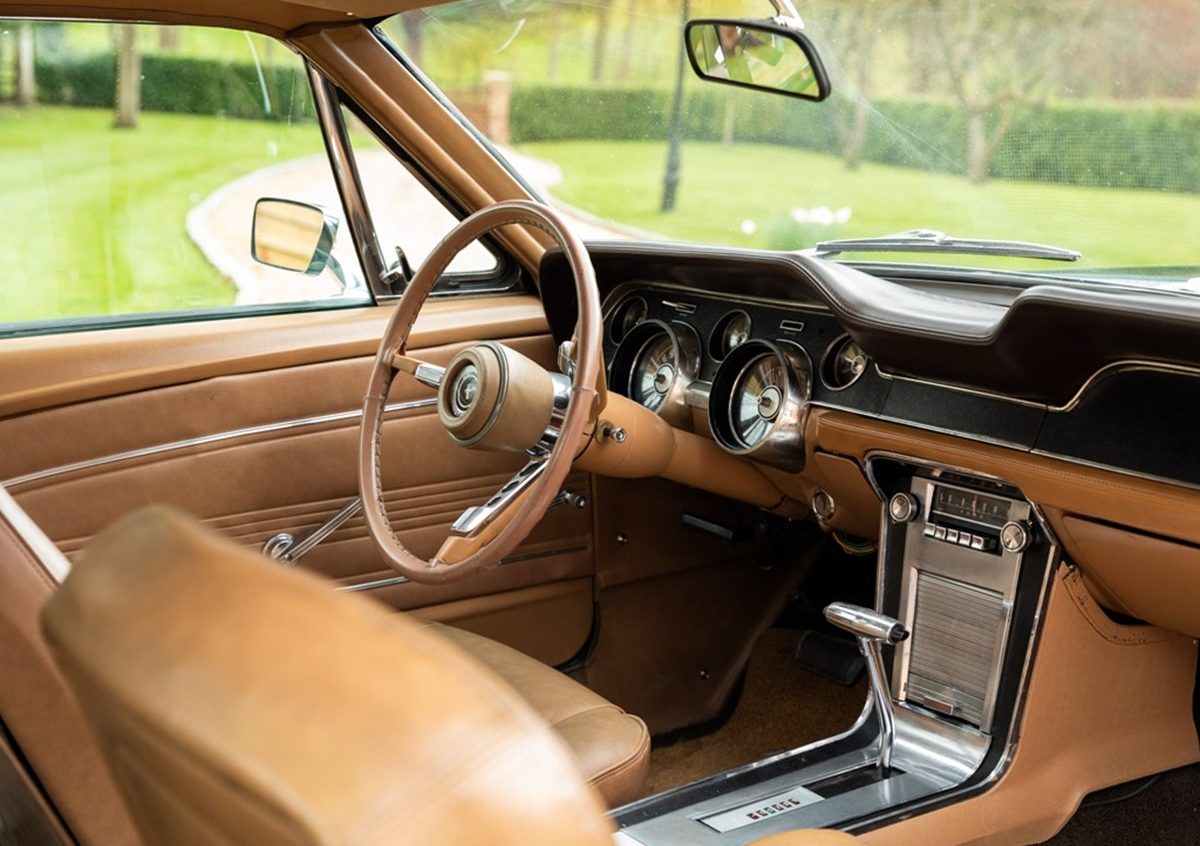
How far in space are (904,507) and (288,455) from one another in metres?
1.14

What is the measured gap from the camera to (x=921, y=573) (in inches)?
84.6

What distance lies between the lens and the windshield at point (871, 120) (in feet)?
33.2

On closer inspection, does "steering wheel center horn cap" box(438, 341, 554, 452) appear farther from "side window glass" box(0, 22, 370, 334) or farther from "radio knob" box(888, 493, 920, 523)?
"side window glass" box(0, 22, 370, 334)

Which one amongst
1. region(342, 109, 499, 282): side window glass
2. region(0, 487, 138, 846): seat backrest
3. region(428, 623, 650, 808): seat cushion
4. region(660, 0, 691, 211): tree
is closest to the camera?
region(0, 487, 138, 846): seat backrest

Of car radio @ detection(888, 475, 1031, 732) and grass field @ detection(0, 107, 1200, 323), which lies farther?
grass field @ detection(0, 107, 1200, 323)

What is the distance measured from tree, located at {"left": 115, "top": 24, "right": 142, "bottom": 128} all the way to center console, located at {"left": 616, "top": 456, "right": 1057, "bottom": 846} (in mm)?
1578

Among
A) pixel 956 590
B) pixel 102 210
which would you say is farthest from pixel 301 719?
pixel 102 210

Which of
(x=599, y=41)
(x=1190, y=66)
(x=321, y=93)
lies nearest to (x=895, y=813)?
(x=321, y=93)

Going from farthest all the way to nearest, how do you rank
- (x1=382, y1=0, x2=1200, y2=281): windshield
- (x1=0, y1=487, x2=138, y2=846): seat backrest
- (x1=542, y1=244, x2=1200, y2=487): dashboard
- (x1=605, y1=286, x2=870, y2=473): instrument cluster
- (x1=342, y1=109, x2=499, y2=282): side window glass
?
(x1=382, y1=0, x2=1200, y2=281): windshield → (x1=342, y1=109, x2=499, y2=282): side window glass → (x1=605, y1=286, x2=870, y2=473): instrument cluster → (x1=542, y1=244, x2=1200, y2=487): dashboard → (x1=0, y1=487, x2=138, y2=846): seat backrest

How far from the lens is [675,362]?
2512mm

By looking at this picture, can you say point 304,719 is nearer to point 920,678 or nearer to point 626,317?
Answer: point 920,678

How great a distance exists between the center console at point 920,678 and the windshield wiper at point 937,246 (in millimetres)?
424

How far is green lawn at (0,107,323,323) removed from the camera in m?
2.34

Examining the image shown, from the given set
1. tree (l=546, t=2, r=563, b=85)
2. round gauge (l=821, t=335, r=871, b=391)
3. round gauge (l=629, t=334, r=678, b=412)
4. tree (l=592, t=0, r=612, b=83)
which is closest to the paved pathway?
round gauge (l=629, t=334, r=678, b=412)
